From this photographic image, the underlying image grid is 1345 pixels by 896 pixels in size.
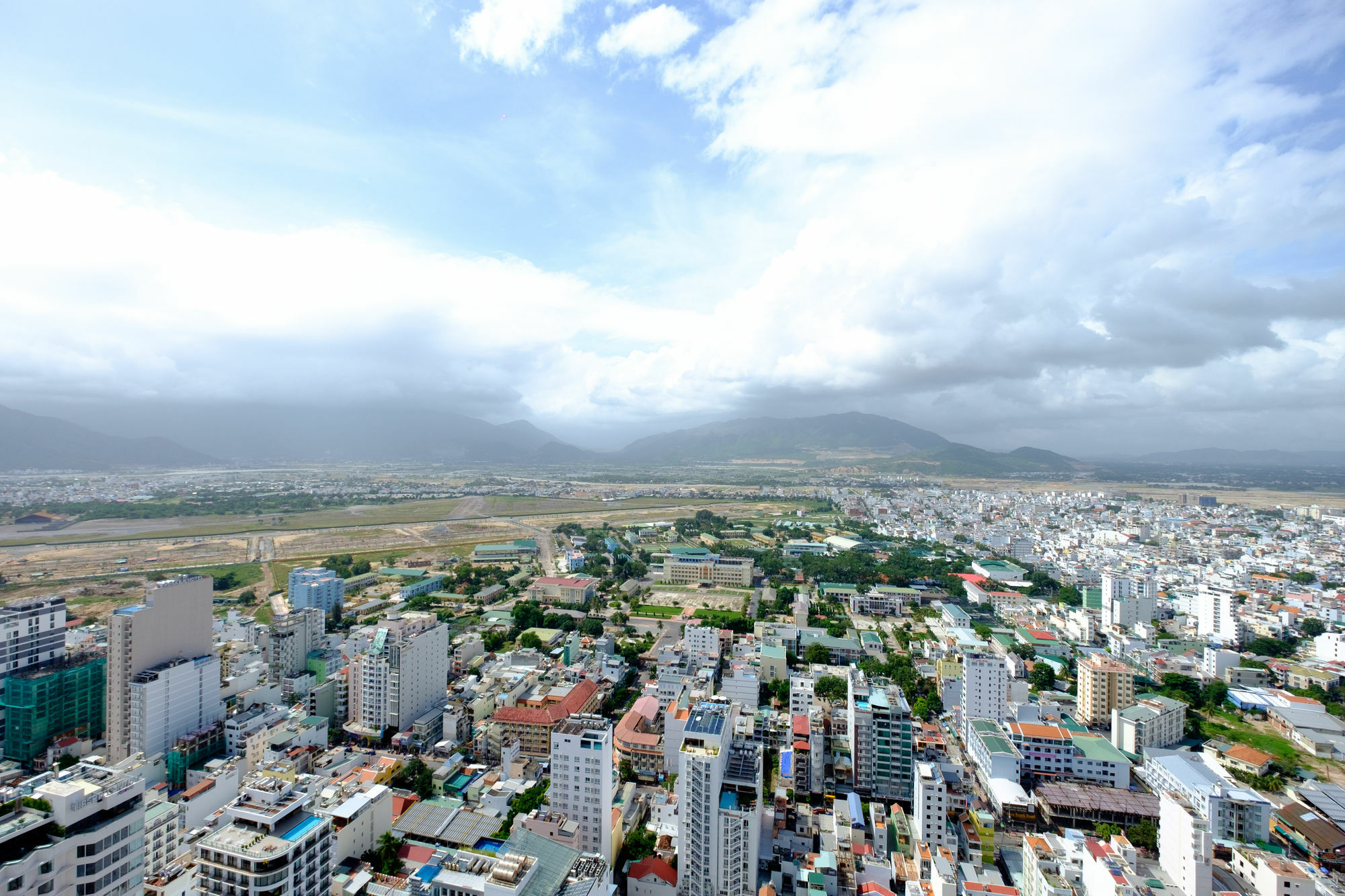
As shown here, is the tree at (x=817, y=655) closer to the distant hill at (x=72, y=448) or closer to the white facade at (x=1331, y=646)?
the white facade at (x=1331, y=646)

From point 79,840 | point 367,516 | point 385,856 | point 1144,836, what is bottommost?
point 1144,836

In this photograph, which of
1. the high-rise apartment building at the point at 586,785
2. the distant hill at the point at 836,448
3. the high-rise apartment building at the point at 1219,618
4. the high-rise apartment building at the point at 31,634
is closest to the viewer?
the high-rise apartment building at the point at 586,785

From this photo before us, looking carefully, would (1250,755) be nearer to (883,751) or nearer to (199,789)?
(883,751)

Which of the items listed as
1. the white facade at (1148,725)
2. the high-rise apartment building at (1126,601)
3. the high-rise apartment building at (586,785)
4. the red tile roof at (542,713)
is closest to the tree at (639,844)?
the high-rise apartment building at (586,785)

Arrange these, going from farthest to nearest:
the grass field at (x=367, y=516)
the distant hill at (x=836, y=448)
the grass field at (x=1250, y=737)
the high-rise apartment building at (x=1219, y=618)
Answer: the distant hill at (x=836, y=448)
the grass field at (x=367, y=516)
the high-rise apartment building at (x=1219, y=618)
the grass field at (x=1250, y=737)

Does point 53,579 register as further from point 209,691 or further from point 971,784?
point 971,784

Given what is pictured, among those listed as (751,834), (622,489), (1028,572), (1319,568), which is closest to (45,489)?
(622,489)

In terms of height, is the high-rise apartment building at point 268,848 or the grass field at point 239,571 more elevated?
the high-rise apartment building at point 268,848

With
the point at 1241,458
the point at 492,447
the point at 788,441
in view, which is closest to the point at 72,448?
the point at 492,447
